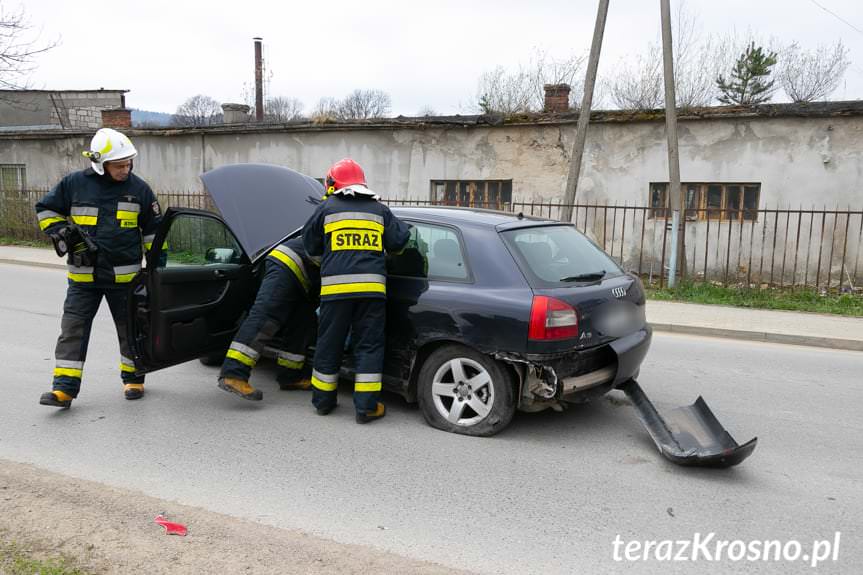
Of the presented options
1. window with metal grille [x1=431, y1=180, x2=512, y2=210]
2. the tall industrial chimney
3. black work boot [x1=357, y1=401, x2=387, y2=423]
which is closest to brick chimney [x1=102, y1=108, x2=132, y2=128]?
window with metal grille [x1=431, y1=180, x2=512, y2=210]

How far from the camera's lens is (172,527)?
3.00 m

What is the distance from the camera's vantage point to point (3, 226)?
1859 cm

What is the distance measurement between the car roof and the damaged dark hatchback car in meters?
0.01

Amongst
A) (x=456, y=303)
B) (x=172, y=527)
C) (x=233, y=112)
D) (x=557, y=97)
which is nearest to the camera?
(x=172, y=527)

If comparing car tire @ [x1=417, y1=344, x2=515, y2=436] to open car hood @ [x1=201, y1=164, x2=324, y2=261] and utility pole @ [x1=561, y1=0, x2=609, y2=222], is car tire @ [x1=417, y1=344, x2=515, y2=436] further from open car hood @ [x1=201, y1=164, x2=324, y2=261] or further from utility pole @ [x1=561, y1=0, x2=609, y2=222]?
utility pole @ [x1=561, y1=0, x2=609, y2=222]

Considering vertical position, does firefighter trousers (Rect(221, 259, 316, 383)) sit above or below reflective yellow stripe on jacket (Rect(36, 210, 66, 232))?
below

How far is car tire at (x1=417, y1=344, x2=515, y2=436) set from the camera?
4191mm

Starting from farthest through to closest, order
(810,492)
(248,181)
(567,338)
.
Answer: (248,181), (567,338), (810,492)

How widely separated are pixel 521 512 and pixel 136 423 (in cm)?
278

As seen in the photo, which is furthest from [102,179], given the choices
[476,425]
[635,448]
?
[635,448]

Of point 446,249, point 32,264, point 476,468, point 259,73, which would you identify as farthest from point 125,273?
point 259,73

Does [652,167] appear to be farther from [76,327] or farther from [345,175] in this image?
[76,327]

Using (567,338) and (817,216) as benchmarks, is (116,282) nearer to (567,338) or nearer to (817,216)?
(567,338)

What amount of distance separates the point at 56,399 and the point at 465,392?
289 cm
